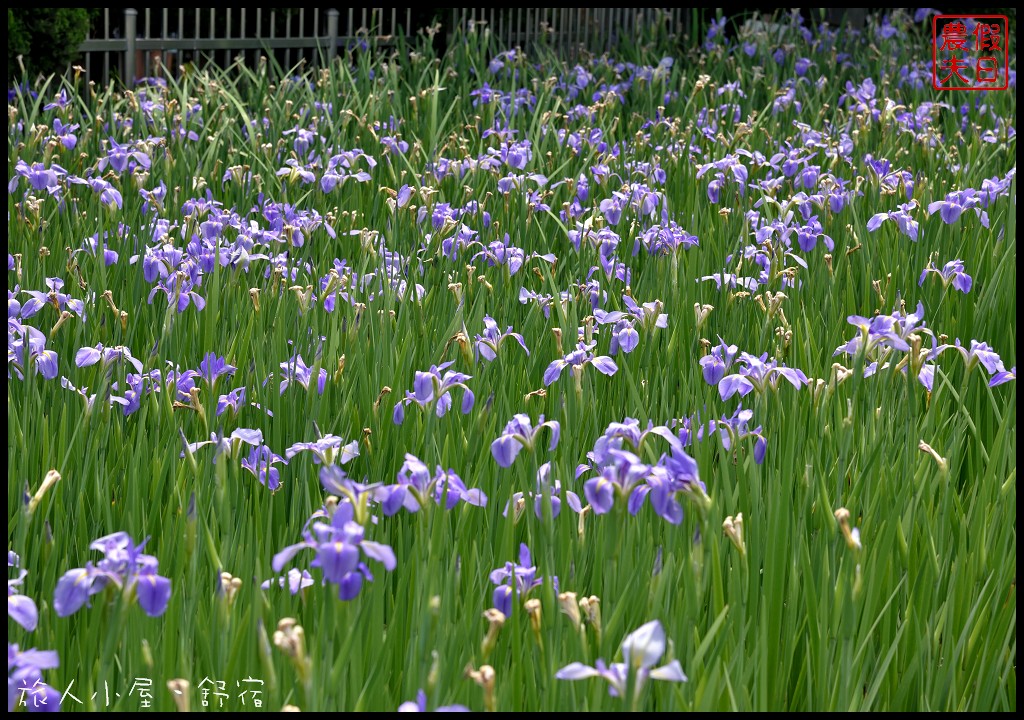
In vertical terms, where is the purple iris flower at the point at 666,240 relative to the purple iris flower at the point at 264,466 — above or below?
above

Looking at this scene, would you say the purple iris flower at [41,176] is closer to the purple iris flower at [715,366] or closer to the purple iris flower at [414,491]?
the purple iris flower at [715,366]

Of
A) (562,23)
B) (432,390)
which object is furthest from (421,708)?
(562,23)

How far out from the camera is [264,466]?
199 centimetres

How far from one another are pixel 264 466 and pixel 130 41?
24.2ft

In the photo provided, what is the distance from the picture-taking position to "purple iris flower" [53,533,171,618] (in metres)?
1.24

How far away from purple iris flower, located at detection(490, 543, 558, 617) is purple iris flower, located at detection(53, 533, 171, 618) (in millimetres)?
427

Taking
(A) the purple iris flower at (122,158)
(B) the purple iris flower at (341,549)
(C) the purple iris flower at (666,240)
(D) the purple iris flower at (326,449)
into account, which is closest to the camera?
(B) the purple iris flower at (341,549)

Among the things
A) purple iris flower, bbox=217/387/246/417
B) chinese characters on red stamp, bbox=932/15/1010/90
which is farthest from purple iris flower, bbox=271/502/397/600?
chinese characters on red stamp, bbox=932/15/1010/90

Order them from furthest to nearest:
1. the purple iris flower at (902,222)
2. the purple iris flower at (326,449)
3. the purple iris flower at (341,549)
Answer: the purple iris flower at (902,222), the purple iris flower at (326,449), the purple iris flower at (341,549)

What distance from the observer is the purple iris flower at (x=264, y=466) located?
1.90 meters

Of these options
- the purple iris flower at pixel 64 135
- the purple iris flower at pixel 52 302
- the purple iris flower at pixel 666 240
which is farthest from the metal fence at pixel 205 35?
the purple iris flower at pixel 52 302

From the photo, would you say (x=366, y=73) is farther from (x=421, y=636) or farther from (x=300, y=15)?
(x=421, y=636)

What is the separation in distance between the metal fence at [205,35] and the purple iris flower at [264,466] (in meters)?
6.46

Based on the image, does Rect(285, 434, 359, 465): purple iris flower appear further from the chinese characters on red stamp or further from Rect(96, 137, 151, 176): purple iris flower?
the chinese characters on red stamp
